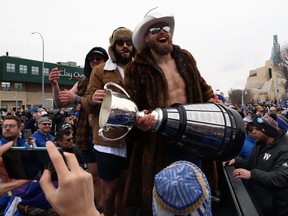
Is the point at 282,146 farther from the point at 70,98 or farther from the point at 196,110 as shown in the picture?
the point at 70,98

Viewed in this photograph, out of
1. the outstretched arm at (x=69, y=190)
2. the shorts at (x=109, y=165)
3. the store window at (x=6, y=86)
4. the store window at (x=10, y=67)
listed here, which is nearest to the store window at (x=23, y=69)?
the store window at (x=10, y=67)

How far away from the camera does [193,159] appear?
6.68ft

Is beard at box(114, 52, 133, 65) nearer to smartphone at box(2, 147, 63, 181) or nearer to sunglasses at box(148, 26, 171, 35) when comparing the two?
sunglasses at box(148, 26, 171, 35)

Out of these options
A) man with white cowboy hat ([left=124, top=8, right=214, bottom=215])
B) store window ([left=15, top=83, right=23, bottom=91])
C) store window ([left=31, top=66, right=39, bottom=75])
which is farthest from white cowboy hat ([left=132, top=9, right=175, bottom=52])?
store window ([left=31, top=66, right=39, bottom=75])

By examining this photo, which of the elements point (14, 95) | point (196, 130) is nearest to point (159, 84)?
point (196, 130)

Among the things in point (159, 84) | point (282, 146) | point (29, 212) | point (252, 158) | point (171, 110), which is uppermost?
point (159, 84)

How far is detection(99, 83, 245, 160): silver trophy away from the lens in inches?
66.9

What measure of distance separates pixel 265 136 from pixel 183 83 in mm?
1496

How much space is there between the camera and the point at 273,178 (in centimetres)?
252

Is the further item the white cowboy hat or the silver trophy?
the white cowboy hat

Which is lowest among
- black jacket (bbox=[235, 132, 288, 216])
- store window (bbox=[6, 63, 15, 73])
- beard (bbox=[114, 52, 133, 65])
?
black jacket (bbox=[235, 132, 288, 216])

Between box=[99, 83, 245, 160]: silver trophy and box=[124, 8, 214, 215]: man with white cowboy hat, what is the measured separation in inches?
11.0

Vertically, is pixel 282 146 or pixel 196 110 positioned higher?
pixel 196 110

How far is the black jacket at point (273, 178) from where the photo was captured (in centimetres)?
253
